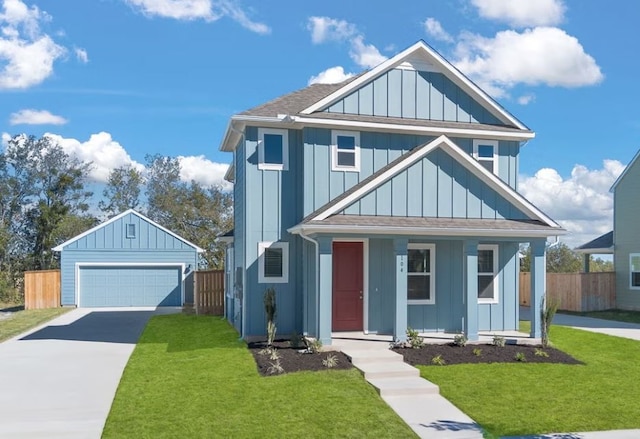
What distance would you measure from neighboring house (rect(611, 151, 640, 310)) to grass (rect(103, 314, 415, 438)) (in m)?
19.0

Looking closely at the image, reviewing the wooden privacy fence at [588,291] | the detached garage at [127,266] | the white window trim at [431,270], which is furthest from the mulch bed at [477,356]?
the detached garage at [127,266]

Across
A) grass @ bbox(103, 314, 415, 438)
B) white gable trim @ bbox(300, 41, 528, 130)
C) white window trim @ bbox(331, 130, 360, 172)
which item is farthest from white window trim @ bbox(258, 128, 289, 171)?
grass @ bbox(103, 314, 415, 438)

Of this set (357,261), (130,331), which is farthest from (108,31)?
(357,261)

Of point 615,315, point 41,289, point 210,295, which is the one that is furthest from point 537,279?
point 41,289

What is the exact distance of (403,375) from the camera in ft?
31.8

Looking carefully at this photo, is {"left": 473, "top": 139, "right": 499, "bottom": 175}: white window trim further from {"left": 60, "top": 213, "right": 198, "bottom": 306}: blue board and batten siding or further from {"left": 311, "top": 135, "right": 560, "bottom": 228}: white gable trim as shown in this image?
{"left": 60, "top": 213, "right": 198, "bottom": 306}: blue board and batten siding

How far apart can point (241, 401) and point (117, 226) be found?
753 inches

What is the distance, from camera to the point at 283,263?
13.5 metres

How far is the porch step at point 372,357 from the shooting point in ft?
34.7

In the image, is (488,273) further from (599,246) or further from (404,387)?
(599,246)

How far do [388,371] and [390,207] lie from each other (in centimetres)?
409

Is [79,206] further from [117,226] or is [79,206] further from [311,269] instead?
[311,269]

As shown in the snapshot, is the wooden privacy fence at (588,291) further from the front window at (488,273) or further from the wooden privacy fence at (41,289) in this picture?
the wooden privacy fence at (41,289)

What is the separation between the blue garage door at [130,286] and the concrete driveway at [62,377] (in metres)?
7.56
